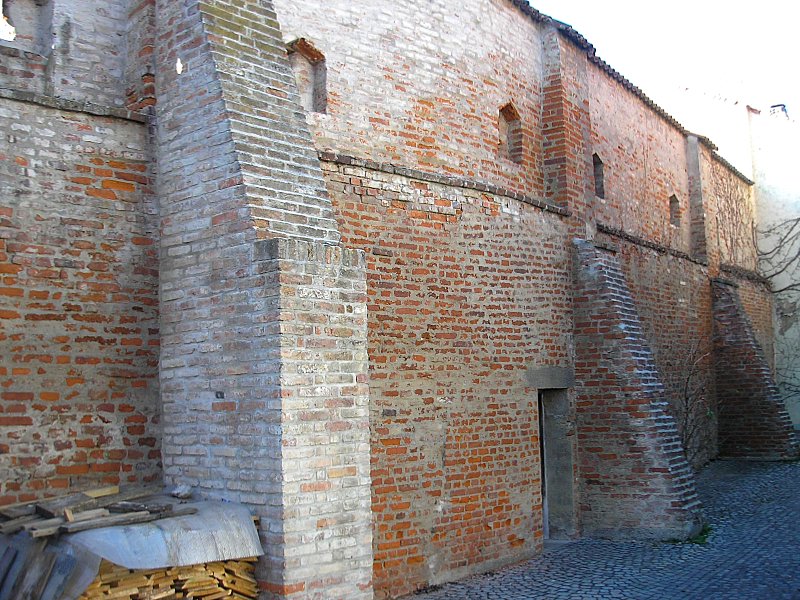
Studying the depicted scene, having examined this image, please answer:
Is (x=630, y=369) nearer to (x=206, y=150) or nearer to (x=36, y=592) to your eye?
(x=206, y=150)

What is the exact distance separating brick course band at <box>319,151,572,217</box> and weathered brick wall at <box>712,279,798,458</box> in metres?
7.12

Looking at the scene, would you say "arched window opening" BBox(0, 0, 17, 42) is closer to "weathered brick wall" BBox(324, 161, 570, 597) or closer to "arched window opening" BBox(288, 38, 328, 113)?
"arched window opening" BBox(288, 38, 328, 113)

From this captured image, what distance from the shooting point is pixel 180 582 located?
4875 millimetres

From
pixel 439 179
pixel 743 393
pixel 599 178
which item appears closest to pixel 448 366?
pixel 439 179

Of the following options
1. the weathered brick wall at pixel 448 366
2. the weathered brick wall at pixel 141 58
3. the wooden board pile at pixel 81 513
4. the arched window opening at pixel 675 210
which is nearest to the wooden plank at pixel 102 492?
the wooden board pile at pixel 81 513

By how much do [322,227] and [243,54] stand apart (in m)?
1.51

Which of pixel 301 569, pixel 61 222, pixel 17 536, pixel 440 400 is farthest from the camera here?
pixel 440 400

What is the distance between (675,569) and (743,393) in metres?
8.18

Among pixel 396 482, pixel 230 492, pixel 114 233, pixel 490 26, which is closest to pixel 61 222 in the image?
pixel 114 233

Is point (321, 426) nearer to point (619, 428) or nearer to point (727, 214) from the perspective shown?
point (619, 428)

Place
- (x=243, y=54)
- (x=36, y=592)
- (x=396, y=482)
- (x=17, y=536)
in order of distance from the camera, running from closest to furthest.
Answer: (x=36, y=592) → (x=17, y=536) → (x=243, y=54) → (x=396, y=482)

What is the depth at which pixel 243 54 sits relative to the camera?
6164 millimetres

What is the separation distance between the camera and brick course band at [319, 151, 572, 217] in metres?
7.48

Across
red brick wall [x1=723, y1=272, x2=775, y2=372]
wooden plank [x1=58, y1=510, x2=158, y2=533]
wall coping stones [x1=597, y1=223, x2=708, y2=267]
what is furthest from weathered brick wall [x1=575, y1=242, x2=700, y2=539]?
red brick wall [x1=723, y1=272, x2=775, y2=372]
